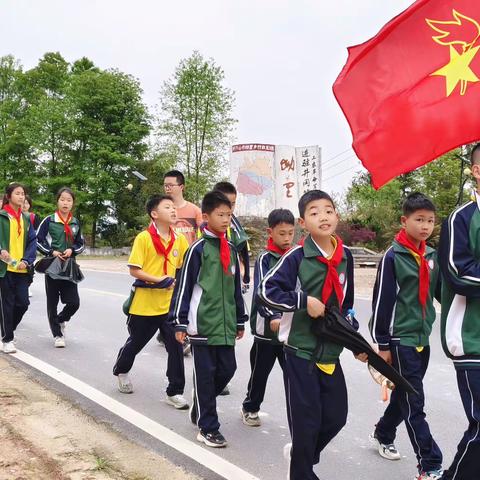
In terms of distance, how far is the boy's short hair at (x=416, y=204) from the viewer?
4.15 m

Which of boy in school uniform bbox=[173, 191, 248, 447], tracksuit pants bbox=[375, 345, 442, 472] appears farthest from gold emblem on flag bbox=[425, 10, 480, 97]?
boy in school uniform bbox=[173, 191, 248, 447]

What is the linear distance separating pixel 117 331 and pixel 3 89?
153ft

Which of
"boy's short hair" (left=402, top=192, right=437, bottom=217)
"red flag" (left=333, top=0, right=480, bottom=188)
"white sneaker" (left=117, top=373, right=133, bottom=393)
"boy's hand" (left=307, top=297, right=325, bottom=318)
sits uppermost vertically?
"red flag" (left=333, top=0, right=480, bottom=188)

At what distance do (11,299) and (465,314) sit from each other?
19.9 feet

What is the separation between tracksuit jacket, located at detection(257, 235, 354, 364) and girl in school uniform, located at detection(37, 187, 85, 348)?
16.6ft

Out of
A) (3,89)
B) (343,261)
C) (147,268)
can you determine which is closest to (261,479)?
(343,261)

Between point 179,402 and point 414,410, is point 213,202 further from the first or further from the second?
point 414,410

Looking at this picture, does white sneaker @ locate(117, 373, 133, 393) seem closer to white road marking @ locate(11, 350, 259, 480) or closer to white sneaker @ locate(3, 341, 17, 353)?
white road marking @ locate(11, 350, 259, 480)

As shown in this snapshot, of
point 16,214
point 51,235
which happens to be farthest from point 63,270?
point 16,214

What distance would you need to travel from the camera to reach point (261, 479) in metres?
3.97

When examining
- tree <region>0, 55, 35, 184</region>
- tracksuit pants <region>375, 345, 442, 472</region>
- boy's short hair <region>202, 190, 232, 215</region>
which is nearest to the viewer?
tracksuit pants <region>375, 345, 442, 472</region>

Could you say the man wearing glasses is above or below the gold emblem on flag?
below

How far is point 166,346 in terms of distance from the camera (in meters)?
5.73

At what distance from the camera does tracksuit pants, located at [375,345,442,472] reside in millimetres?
3857
